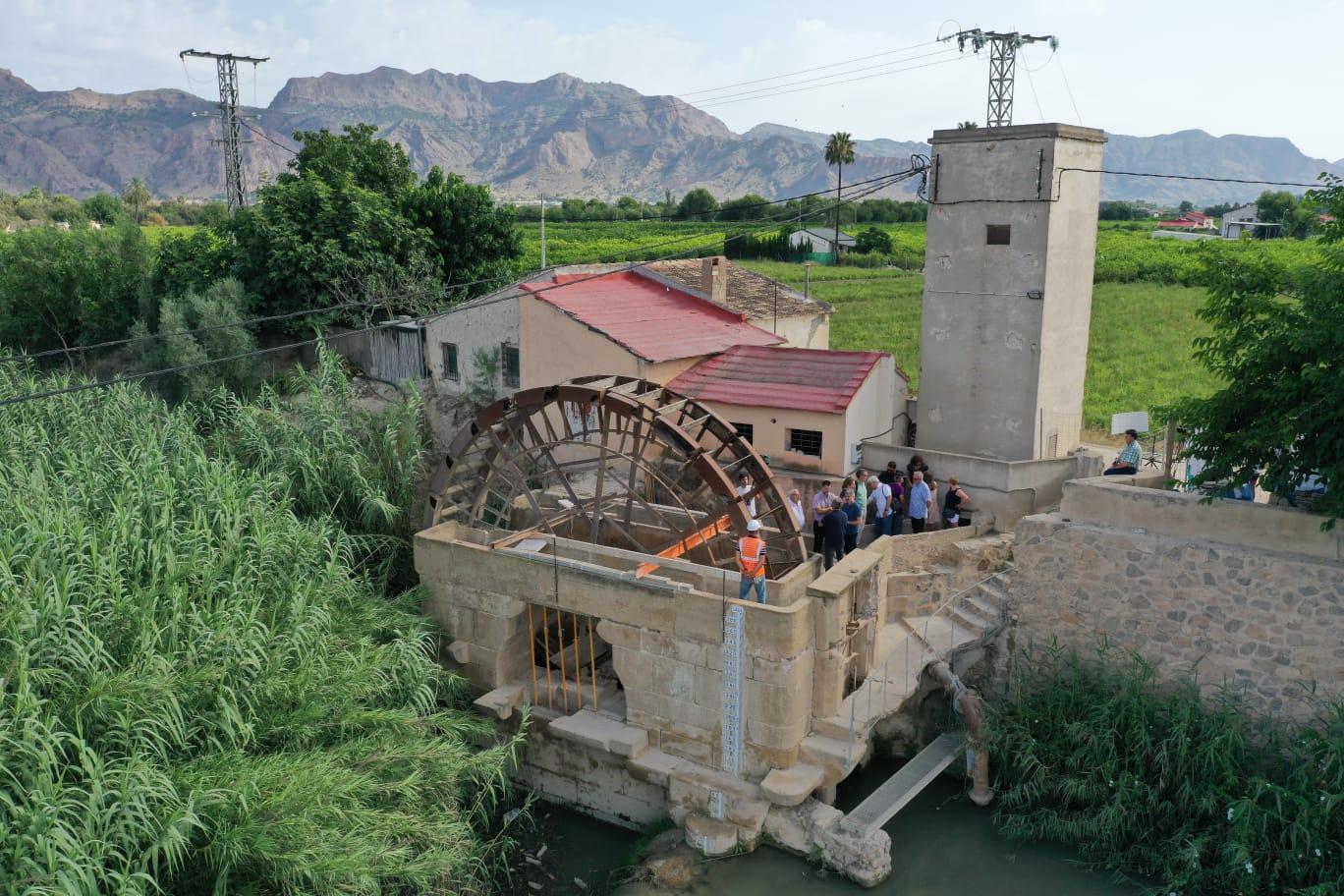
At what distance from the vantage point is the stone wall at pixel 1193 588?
10.3 meters

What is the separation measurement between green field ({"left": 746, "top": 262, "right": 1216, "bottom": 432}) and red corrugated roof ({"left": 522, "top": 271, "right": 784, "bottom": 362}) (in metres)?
4.67

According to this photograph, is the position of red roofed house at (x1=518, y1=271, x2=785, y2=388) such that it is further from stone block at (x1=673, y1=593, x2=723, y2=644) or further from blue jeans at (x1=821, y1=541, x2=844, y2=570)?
stone block at (x1=673, y1=593, x2=723, y2=644)

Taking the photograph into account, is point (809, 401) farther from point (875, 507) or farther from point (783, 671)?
point (783, 671)

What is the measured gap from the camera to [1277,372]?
1015 centimetres

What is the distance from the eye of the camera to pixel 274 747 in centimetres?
918

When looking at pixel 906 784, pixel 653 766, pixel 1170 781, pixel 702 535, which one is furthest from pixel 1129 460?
pixel 653 766

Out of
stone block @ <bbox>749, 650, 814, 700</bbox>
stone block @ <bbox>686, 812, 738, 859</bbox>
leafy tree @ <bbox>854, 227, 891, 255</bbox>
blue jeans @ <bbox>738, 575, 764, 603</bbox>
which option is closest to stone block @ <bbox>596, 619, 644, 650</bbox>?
blue jeans @ <bbox>738, 575, 764, 603</bbox>

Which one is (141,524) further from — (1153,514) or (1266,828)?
(1266,828)

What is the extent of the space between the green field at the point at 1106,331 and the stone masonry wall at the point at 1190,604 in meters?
9.39

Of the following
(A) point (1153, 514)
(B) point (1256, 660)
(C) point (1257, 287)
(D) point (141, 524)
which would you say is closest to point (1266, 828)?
(B) point (1256, 660)

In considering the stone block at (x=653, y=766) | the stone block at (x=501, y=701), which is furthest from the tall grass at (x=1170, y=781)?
the stone block at (x=501, y=701)

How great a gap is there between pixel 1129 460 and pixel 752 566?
20.7 feet

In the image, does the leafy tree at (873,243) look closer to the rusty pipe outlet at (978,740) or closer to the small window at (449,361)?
the small window at (449,361)

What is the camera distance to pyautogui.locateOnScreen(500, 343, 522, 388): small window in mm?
18922
